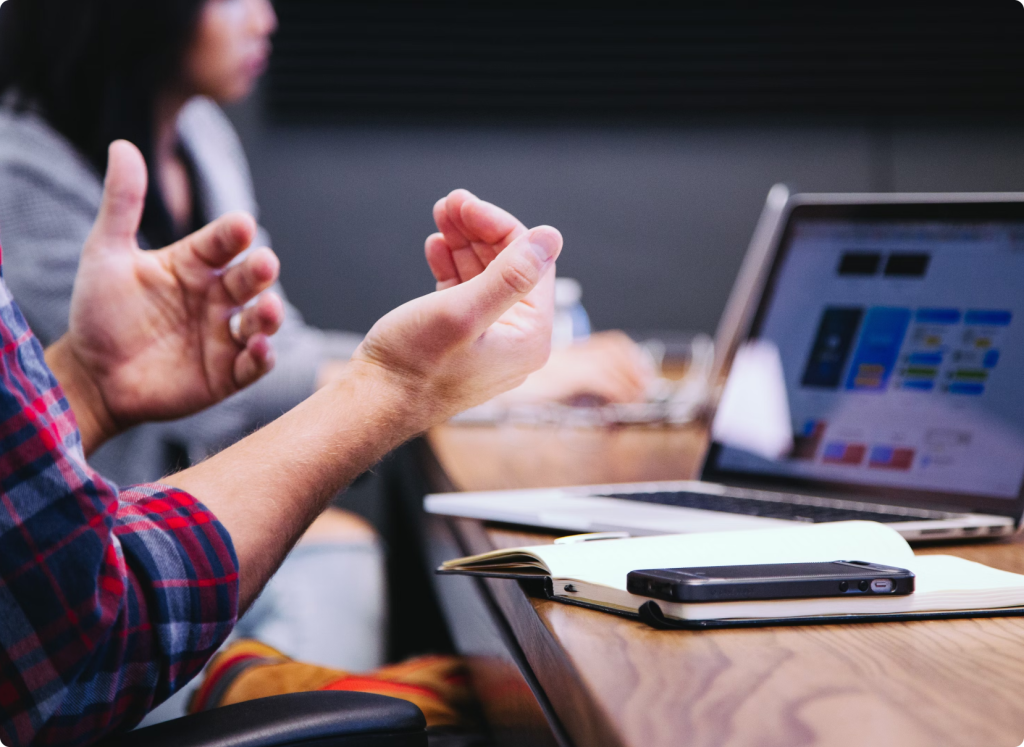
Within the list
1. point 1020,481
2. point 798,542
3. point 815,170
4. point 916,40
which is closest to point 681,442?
point 1020,481

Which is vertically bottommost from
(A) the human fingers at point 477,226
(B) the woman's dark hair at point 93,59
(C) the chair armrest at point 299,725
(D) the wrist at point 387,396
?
(C) the chair armrest at point 299,725

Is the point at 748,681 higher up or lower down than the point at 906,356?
lower down

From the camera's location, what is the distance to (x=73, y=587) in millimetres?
518

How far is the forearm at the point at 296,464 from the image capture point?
25.2 inches

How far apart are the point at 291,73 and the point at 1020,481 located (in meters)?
2.52

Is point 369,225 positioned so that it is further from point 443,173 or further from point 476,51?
point 476,51

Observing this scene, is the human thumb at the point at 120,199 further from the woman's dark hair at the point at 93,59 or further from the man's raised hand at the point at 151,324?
the woman's dark hair at the point at 93,59

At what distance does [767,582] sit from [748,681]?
0.30ft

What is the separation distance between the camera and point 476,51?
2.87m

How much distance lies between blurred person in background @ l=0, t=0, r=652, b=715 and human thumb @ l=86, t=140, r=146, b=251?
0.51 meters

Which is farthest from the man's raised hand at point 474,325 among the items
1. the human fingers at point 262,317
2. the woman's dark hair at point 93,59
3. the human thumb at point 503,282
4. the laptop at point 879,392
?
the woman's dark hair at point 93,59

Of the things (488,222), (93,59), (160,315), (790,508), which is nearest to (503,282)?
(488,222)

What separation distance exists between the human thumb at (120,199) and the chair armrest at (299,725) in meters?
0.62

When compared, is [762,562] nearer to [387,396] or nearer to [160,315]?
[387,396]
